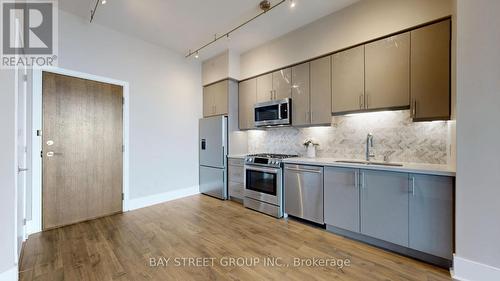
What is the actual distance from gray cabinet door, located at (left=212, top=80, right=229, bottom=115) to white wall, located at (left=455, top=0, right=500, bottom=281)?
338cm

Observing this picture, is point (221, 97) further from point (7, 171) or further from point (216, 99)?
point (7, 171)

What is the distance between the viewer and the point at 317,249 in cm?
235

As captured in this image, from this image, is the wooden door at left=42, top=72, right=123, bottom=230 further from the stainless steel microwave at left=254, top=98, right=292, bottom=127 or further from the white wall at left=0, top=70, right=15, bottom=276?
the stainless steel microwave at left=254, top=98, right=292, bottom=127

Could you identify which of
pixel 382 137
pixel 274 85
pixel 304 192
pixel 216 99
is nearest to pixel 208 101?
pixel 216 99

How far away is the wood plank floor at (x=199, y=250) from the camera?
1918mm

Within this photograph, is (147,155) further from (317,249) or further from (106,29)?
(317,249)

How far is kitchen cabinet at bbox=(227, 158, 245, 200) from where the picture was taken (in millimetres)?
3989

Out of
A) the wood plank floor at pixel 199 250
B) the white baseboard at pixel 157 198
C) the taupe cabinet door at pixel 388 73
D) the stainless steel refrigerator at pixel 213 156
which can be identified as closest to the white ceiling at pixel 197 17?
the taupe cabinet door at pixel 388 73

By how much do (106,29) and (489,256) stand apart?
5361 mm

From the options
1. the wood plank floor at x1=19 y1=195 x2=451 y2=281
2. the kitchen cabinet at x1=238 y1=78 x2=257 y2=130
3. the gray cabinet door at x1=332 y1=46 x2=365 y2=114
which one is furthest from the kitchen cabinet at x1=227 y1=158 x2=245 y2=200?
the gray cabinet door at x1=332 y1=46 x2=365 y2=114

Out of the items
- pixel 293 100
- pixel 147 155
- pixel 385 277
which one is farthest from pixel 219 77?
pixel 385 277

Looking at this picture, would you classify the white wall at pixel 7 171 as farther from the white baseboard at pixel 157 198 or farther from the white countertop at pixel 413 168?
the white countertop at pixel 413 168

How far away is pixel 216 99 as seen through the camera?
4.50m

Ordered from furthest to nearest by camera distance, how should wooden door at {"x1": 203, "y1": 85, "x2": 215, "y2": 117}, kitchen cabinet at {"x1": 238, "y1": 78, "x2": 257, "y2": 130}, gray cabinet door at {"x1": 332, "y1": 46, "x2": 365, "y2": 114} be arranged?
wooden door at {"x1": 203, "y1": 85, "x2": 215, "y2": 117}
kitchen cabinet at {"x1": 238, "y1": 78, "x2": 257, "y2": 130}
gray cabinet door at {"x1": 332, "y1": 46, "x2": 365, "y2": 114}
